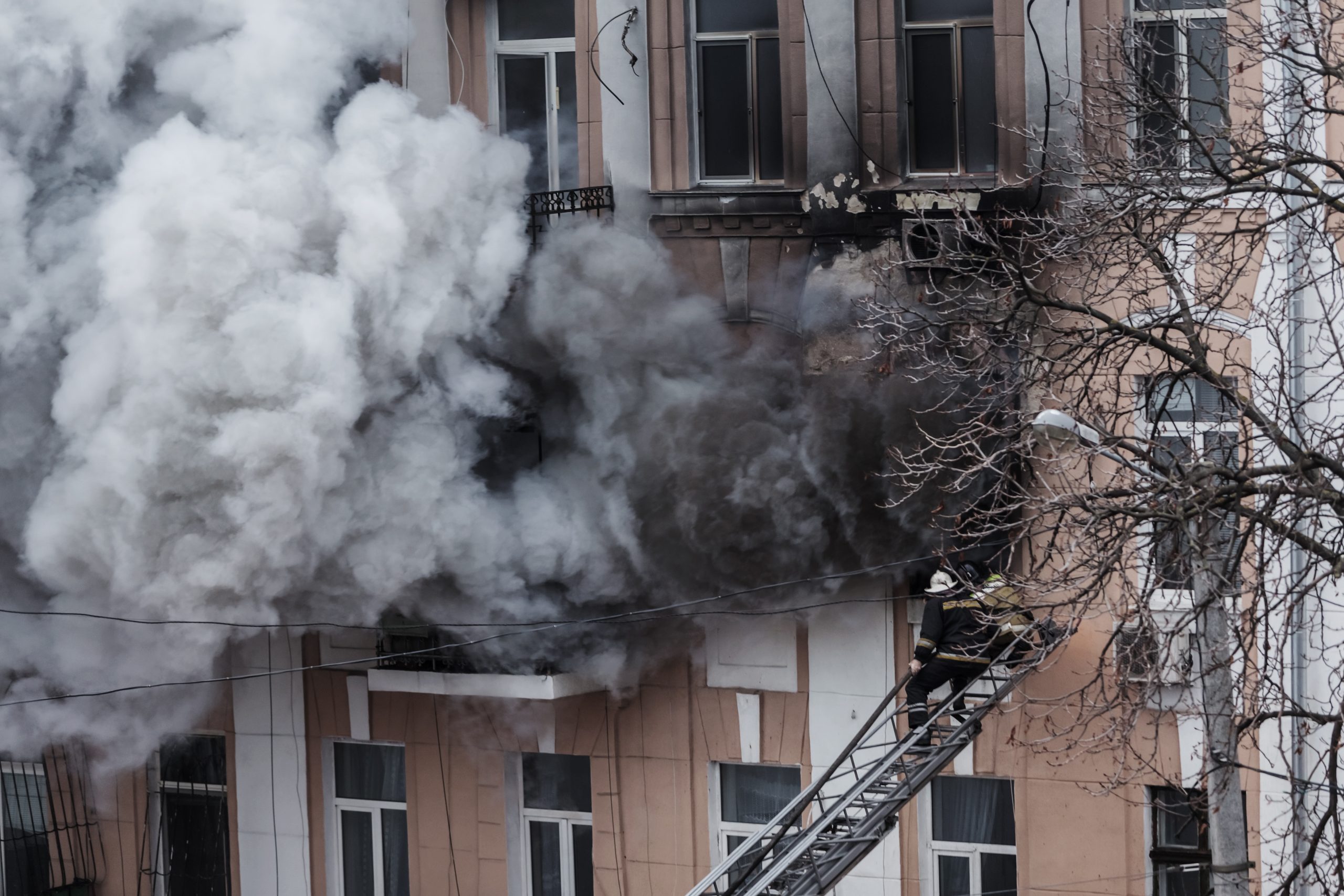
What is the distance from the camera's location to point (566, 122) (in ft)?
42.3

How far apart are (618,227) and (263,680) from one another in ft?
16.4

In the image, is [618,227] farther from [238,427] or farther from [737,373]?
[238,427]

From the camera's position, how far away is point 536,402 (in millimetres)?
12539

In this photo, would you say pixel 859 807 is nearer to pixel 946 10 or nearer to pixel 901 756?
pixel 901 756

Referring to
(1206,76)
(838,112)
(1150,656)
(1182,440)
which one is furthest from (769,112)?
(1150,656)

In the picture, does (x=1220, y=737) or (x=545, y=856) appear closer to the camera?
(x=1220, y=737)

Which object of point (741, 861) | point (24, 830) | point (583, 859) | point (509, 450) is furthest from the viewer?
point (24, 830)

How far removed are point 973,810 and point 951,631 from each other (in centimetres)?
201

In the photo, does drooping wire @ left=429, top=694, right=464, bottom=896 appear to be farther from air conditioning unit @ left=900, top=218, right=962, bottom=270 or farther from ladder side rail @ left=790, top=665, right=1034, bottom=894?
air conditioning unit @ left=900, top=218, right=962, bottom=270

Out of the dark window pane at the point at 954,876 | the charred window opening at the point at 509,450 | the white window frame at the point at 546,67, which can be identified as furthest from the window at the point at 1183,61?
the dark window pane at the point at 954,876

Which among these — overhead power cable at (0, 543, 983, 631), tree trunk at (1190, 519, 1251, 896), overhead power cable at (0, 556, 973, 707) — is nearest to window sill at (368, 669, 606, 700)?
overhead power cable at (0, 556, 973, 707)

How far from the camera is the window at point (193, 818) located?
46.2 feet

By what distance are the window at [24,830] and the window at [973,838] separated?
815 cm

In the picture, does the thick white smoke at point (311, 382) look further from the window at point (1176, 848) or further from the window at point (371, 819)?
the window at point (1176, 848)
